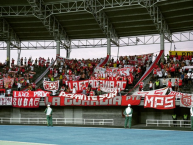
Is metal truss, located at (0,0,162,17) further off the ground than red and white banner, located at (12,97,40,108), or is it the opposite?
metal truss, located at (0,0,162,17)

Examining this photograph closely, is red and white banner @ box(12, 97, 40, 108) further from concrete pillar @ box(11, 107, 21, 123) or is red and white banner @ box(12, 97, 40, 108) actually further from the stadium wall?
concrete pillar @ box(11, 107, 21, 123)

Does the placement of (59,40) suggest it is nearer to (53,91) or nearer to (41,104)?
(53,91)

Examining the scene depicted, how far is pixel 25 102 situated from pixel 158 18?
1788cm

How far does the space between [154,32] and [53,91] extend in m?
17.8

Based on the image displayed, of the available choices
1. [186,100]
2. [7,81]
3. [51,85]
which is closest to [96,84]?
[51,85]

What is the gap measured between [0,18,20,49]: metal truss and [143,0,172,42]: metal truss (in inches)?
771

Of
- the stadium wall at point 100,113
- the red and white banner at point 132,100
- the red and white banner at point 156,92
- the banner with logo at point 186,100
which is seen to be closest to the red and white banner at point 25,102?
the stadium wall at point 100,113

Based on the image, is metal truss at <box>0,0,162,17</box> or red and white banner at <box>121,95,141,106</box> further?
metal truss at <box>0,0,162,17</box>

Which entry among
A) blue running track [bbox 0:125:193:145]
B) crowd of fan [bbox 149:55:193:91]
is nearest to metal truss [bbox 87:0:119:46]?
crowd of fan [bbox 149:55:193:91]

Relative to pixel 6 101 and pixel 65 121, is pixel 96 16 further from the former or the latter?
pixel 65 121

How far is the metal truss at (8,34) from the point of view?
158ft

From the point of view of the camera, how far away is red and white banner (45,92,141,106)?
1224 inches

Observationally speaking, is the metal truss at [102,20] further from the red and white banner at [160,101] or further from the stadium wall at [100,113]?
the red and white banner at [160,101]

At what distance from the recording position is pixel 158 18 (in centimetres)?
4128
